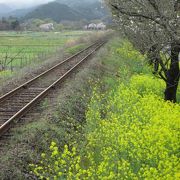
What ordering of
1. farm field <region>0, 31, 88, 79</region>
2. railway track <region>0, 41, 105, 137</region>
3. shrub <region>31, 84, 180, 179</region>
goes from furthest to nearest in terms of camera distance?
1. farm field <region>0, 31, 88, 79</region>
2. railway track <region>0, 41, 105, 137</region>
3. shrub <region>31, 84, 180, 179</region>

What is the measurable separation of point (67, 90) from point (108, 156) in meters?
8.49

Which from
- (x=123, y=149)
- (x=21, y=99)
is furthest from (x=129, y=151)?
(x=21, y=99)

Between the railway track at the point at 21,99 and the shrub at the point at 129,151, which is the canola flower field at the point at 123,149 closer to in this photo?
the shrub at the point at 129,151

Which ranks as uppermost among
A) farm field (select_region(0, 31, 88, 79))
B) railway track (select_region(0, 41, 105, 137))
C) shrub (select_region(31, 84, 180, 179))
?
shrub (select_region(31, 84, 180, 179))

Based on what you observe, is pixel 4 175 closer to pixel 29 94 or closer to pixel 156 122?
pixel 156 122

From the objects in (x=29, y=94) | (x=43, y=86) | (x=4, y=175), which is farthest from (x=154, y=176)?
(x=43, y=86)

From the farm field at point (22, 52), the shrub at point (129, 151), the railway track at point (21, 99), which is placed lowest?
the farm field at point (22, 52)

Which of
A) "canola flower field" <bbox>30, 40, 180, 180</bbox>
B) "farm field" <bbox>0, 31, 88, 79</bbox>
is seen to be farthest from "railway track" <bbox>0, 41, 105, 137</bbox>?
"farm field" <bbox>0, 31, 88, 79</bbox>

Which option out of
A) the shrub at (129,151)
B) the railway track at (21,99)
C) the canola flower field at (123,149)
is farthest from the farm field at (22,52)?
the shrub at (129,151)

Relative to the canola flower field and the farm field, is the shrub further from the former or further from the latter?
the farm field

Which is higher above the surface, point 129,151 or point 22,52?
point 129,151

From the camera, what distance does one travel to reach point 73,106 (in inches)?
567

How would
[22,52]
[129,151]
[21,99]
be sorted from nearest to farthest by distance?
[129,151] < [21,99] < [22,52]

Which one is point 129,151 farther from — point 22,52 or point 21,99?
point 22,52
